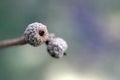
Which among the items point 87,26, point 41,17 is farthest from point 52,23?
point 87,26

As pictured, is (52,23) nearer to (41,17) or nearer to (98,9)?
(41,17)

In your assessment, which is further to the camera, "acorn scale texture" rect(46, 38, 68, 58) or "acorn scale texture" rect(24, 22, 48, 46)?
"acorn scale texture" rect(46, 38, 68, 58)

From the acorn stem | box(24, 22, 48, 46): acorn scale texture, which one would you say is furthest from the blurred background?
box(24, 22, 48, 46): acorn scale texture

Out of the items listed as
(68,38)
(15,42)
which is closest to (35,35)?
(15,42)

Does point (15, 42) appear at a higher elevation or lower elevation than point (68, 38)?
lower

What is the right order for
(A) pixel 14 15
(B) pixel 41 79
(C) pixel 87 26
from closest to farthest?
(B) pixel 41 79 → (A) pixel 14 15 → (C) pixel 87 26

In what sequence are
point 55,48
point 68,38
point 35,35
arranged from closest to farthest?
point 35,35 < point 55,48 < point 68,38

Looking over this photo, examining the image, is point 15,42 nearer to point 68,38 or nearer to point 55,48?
point 55,48

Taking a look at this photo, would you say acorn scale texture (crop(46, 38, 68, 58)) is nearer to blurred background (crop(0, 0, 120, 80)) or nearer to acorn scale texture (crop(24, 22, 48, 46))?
Result: acorn scale texture (crop(24, 22, 48, 46))
